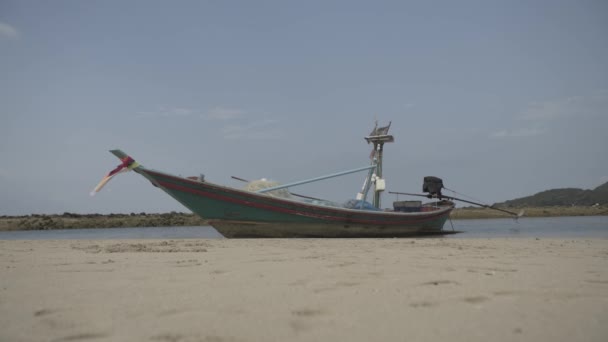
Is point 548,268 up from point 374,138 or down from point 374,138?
down

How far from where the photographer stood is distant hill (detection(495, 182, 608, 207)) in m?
93.6

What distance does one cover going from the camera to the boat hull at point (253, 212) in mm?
14234

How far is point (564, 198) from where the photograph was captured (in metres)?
105

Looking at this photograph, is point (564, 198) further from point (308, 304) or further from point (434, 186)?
point (308, 304)

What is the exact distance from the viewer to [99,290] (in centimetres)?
337

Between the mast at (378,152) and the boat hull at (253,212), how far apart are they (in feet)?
22.9

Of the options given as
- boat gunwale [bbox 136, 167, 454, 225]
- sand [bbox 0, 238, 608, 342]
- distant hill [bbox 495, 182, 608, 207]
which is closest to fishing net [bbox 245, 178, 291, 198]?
boat gunwale [bbox 136, 167, 454, 225]

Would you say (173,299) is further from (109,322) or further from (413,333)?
(413,333)

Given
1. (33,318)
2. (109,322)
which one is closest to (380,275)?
(109,322)

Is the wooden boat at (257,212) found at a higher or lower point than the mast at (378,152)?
lower

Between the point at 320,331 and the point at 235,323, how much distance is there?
53cm

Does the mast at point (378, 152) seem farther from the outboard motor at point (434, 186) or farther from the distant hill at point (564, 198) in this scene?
the distant hill at point (564, 198)

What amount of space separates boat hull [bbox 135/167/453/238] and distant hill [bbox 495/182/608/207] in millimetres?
83866

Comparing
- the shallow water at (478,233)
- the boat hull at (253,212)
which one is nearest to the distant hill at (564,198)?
the shallow water at (478,233)
